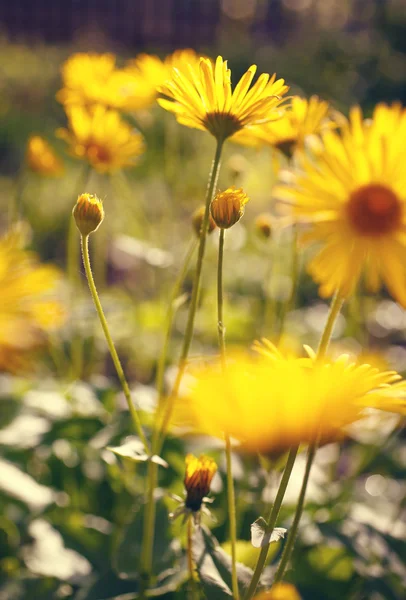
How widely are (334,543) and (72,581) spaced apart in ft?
1.71

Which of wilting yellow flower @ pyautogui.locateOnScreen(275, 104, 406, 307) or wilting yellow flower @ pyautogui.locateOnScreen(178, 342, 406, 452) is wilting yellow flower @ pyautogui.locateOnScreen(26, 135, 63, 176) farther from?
wilting yellow flower @ pyautogui.locateOnScreen(178, 342, 406, 452)

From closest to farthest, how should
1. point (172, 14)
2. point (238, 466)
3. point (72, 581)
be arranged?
point (72, 581) < point (238, 466) < point (172, 14)

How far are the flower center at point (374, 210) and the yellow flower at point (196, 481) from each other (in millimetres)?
387

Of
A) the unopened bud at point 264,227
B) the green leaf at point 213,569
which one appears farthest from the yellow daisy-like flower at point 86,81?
the green leaf at point 213,569

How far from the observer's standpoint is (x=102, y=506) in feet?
5.54

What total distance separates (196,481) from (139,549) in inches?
14.8

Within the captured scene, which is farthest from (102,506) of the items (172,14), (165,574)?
(172,14)

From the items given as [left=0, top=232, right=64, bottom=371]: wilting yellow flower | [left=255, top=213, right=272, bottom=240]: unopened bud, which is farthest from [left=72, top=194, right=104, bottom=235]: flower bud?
[left=255, top=213, right=272, bottom=240]: unopened bud

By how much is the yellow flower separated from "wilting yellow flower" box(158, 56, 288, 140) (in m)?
0.46

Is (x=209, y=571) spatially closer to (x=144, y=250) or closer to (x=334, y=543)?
(x=334, y=543)

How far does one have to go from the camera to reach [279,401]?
65 cm

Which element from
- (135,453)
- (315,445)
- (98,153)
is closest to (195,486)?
(135,453)

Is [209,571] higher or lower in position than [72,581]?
higher

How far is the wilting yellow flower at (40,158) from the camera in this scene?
5.29ft
